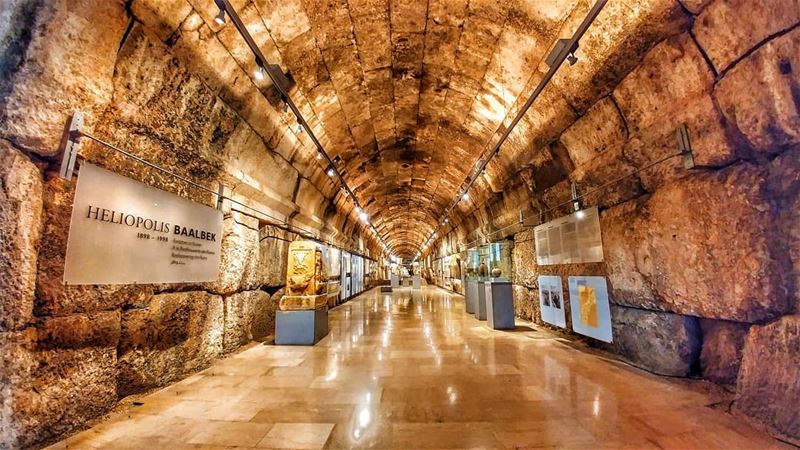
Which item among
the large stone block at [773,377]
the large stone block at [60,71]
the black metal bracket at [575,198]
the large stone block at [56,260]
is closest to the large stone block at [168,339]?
the large stone block at [56,260]

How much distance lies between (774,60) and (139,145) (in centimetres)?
621

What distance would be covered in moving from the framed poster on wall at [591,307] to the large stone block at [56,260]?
656 centimetres

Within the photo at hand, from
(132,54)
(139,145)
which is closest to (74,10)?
(132,54)

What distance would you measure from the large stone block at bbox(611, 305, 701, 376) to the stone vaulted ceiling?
3245mm


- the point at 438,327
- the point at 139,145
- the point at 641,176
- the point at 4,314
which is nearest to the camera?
the point at 4,314

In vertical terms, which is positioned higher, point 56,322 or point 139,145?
point 139,145

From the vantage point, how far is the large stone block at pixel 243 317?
5215 mm

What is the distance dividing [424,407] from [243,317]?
3998 mm

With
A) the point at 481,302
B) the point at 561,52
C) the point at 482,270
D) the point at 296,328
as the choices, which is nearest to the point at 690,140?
the point at 561,52

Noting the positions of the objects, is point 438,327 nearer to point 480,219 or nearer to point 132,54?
point 480,219

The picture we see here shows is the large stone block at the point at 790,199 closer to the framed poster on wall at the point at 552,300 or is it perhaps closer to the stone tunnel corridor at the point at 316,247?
the stone tunnel corridor at the point at 316,247

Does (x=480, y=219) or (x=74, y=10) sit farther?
(x=480, y=219)

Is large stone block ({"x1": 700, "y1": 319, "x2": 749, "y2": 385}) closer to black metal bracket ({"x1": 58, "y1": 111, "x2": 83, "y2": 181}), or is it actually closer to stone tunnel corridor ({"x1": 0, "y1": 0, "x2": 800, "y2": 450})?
stone tunnel corridor ({"x1": 0, "y1": 0, "x2": 800, "y2": 450})

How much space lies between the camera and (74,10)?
2.62 metres
